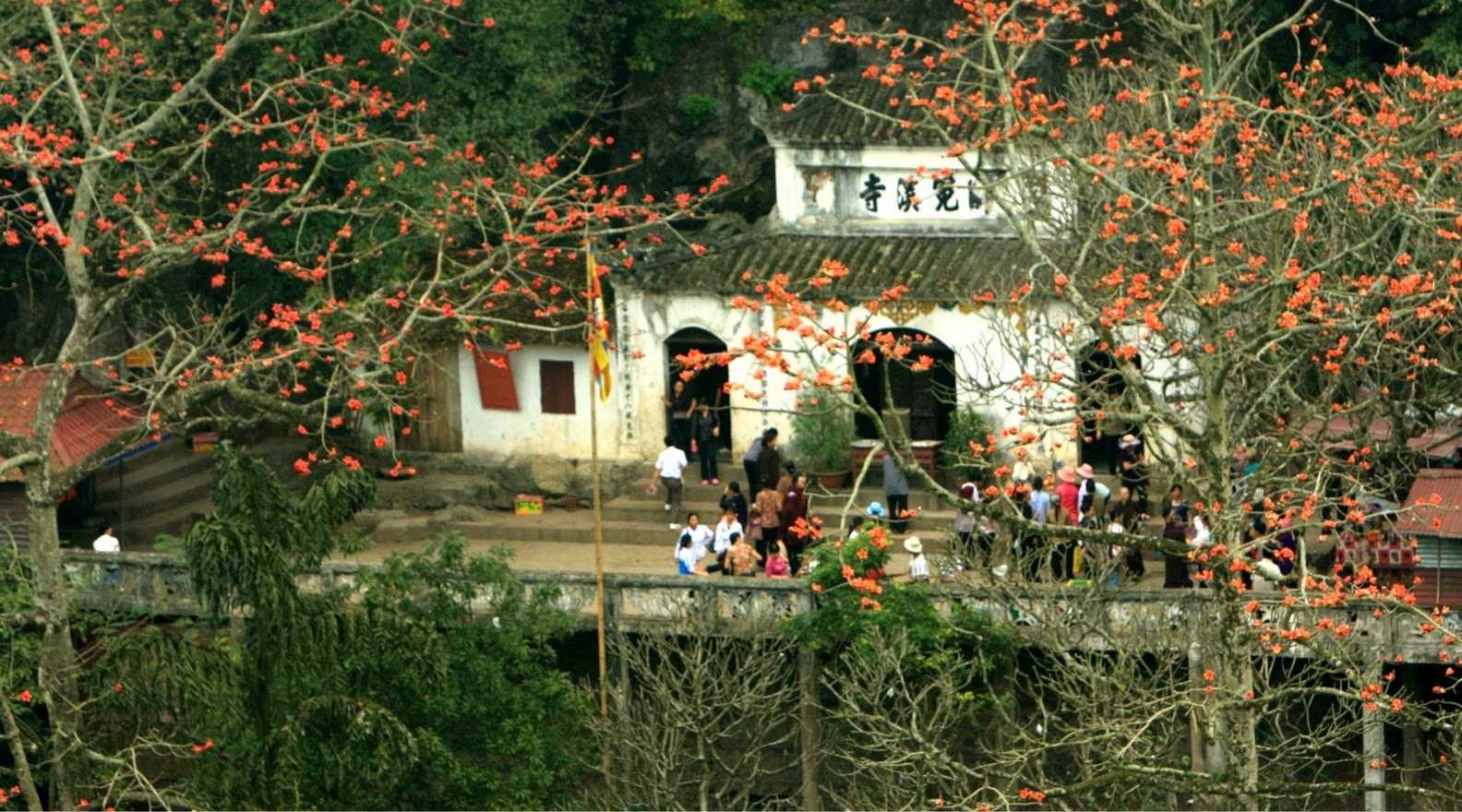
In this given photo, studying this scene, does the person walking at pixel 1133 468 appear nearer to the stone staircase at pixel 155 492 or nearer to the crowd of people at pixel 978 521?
the crowd of people at pixel 978 521

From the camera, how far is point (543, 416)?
159ft

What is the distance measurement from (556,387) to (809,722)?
9322 millimetres

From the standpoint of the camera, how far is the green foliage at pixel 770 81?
4788cm

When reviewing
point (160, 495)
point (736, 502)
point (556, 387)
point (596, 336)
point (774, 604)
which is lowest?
point (774, 604)

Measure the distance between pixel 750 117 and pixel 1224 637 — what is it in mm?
19173

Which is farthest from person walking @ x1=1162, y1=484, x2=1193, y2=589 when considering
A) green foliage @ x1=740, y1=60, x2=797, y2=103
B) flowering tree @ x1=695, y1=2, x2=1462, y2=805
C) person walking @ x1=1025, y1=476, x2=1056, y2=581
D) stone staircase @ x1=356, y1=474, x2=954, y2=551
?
green foliage @ x1=740, y1=60, x2=797, y2=103

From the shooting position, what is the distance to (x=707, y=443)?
150 ft

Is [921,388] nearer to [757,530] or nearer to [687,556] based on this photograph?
[757,530]

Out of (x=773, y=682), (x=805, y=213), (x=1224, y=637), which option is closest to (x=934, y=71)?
(x=805, y=213)

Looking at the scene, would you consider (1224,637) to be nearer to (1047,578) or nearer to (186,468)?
(1047,578)

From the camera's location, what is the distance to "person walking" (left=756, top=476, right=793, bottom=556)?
42.0 m

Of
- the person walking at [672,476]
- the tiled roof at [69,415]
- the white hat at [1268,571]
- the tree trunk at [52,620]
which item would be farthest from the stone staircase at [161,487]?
the white hat at [1268,571]

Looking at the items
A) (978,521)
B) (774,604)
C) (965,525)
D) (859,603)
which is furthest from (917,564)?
(774,604)

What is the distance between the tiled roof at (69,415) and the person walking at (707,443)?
7.73 meters
